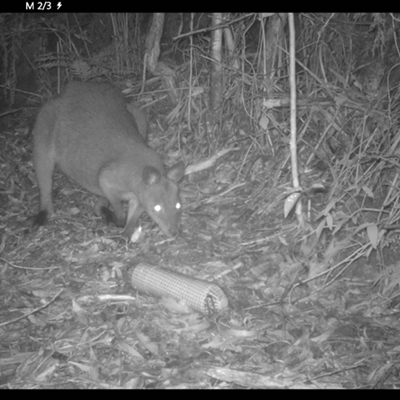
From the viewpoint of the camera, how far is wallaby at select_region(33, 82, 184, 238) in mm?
5473

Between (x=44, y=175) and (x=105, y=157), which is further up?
(x=105, y=157)

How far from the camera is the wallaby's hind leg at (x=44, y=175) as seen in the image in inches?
236

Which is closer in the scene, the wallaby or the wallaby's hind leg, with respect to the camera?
the wallaby

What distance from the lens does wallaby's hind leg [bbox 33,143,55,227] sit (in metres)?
6.00

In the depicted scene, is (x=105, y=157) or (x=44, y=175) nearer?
(x=105, y=157)

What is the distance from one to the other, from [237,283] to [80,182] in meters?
2.51

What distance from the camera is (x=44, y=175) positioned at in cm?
621

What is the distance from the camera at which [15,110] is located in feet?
24.4

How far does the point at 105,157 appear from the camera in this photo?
591cm

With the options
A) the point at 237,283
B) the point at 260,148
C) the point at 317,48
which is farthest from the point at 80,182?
the point at 317,48

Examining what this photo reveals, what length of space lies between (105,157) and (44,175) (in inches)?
32.1

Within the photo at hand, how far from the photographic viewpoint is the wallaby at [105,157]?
215 inches

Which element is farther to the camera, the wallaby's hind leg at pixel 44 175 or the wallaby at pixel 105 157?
the wallaby's hind leg at pixel 44 175

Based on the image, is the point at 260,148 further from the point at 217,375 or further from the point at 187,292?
the point at 217,375
